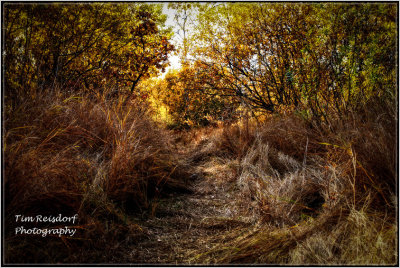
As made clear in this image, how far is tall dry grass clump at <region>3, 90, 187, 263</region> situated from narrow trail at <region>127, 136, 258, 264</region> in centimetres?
14

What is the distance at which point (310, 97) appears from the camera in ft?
10.1

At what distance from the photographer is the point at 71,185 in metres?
1.41

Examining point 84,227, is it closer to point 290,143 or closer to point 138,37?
point 290,143

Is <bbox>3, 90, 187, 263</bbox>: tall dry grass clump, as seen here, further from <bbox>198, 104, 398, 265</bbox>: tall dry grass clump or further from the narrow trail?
<bbox>198, 104, 398, 265</bbox>: tall dry grass clump

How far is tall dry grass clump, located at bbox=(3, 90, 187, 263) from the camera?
1.11 meters

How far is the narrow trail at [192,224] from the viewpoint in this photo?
1323mm

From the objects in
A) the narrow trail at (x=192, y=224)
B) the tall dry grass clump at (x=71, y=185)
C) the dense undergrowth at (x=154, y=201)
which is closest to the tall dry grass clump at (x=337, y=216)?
the dense undergrowth at (x=154, y=201)

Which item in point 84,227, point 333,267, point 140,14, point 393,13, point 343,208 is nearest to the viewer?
point 333,267

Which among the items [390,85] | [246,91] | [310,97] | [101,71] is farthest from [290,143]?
[101,71]

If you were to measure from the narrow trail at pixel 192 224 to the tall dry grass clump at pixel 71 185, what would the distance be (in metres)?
0.14

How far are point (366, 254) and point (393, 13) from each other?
9.22 ft

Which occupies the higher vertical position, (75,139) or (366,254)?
(75,139)

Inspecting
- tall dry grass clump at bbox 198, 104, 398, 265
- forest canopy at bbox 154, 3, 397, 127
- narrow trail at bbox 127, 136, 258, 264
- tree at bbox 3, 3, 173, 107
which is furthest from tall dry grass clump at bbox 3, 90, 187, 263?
forest canopy at bbox 154, 3, 397, 127

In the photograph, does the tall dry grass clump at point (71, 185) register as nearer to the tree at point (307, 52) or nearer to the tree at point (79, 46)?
the tree at point (79, 46)
